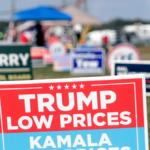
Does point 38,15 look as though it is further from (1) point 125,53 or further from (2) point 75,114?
(2) point 75,114

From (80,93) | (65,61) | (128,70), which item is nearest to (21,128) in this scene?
(80,93)

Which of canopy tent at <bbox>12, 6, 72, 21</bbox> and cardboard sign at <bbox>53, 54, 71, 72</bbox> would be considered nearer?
cardboard sign at <bbox>53, 54, 71, 72</bbox>

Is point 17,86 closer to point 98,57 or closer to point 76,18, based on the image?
point 98,57

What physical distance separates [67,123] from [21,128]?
0.31 m

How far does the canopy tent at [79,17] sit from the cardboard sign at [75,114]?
24.1 meters

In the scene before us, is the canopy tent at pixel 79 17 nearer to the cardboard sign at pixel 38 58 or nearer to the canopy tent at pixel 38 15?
the canopy tent at pixel 38 15

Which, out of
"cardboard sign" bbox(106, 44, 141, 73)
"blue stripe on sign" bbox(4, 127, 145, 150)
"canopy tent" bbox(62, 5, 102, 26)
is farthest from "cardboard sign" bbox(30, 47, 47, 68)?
"blue stripe on sign" bbox(4, 127, 145, 150)

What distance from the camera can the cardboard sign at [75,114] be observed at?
208 cm

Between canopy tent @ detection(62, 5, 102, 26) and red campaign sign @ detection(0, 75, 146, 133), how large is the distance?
24079mm

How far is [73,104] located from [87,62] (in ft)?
30.5

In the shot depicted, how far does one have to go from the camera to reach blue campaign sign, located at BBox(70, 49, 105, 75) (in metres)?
11.2

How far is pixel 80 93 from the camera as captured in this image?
2070mm

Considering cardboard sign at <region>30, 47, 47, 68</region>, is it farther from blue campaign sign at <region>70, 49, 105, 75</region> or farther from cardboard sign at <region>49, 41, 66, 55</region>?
blue campaign sign at <region>70, 49, 105, 75</region>

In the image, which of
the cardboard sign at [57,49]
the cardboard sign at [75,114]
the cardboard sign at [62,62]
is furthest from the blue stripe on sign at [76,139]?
the cardboard sign at [57,49]
